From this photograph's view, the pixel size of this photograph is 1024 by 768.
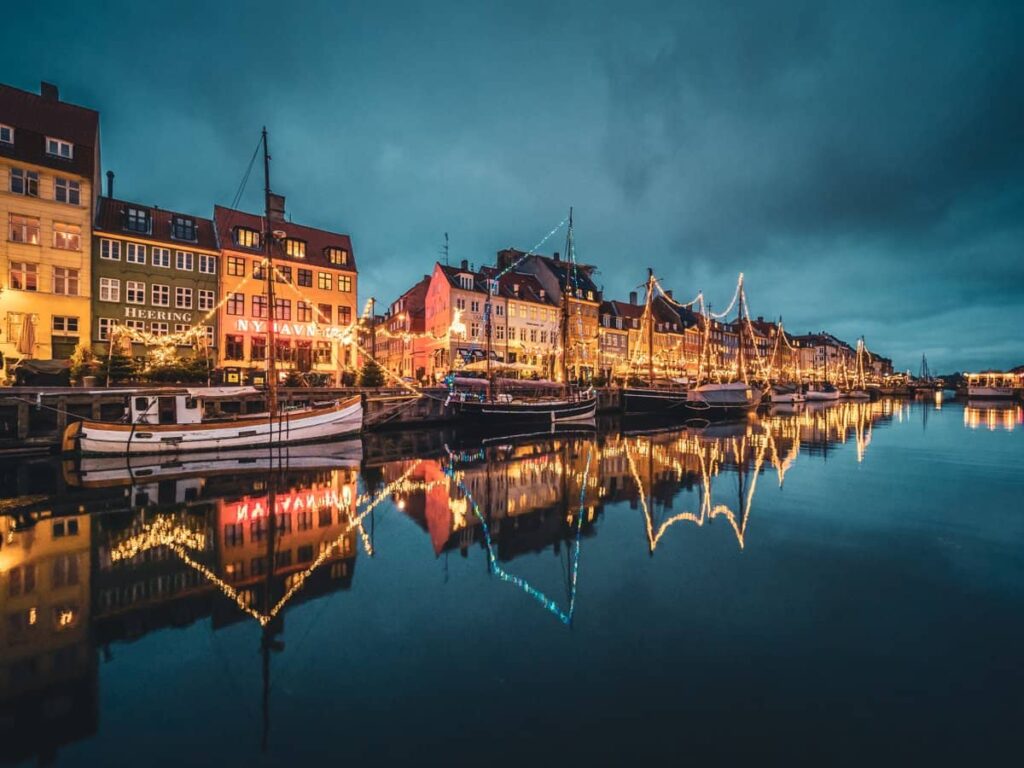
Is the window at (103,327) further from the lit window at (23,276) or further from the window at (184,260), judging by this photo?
the window at (184,260)

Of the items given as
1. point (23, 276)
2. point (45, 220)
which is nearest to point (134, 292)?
point (23, 276)

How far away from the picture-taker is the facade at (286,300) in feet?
Result: 125

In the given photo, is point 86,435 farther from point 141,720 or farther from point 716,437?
point 716,437

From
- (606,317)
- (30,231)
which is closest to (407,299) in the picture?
(606,317)

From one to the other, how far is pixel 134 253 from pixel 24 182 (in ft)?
21.3

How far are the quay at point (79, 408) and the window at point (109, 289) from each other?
13610 mm

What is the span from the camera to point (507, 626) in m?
6.86

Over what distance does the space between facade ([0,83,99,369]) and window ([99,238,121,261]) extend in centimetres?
119

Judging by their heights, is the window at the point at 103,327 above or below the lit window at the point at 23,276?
below

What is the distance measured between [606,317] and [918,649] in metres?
67.7

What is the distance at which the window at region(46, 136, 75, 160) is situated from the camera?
3131 cm

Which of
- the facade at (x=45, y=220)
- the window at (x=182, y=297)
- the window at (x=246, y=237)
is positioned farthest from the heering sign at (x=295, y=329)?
the facade at (x=45, y=220)

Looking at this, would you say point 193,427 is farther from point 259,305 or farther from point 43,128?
point 43,128

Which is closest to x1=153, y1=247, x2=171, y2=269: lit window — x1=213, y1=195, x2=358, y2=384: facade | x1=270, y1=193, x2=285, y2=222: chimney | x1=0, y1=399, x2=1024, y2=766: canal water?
x1=213, y1=195, x2=358, y2=384: facade
